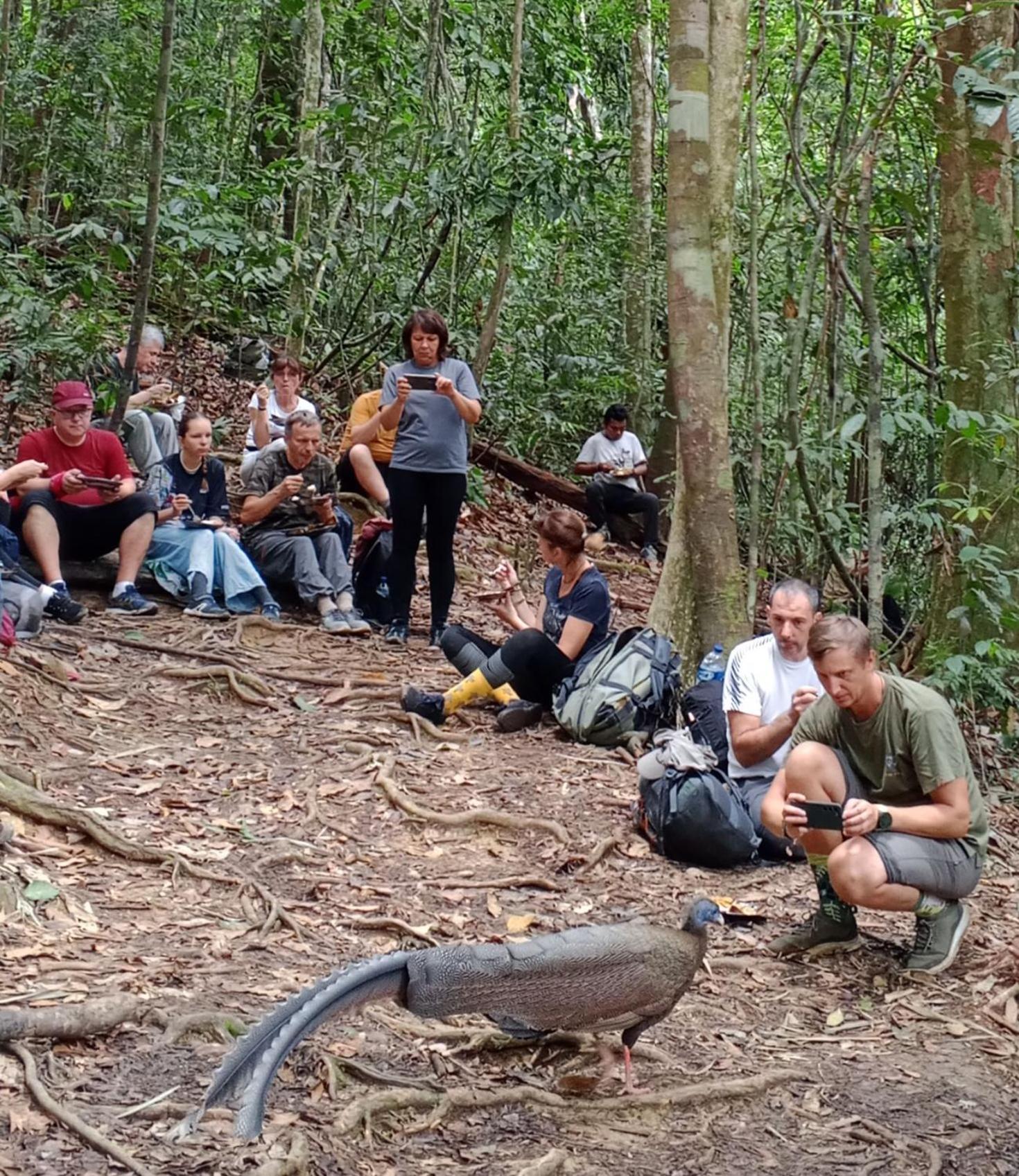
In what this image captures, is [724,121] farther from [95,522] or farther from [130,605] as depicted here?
[130,605]

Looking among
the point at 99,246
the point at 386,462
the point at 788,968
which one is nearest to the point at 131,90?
the point at 99,246

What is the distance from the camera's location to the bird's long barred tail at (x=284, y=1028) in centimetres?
271

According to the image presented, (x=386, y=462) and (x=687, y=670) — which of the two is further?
(x=386, y=462)

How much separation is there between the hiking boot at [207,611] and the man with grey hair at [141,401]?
1.11 meters

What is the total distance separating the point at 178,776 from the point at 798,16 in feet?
16.6

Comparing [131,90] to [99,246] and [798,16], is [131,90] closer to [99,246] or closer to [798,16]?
[99,246]

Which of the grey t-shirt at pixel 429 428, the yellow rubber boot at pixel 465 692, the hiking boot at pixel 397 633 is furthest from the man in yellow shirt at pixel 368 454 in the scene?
the yellow rubber boot at pixel 465 692

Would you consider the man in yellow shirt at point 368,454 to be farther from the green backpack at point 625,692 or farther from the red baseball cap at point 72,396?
the green backpack at point 625,692

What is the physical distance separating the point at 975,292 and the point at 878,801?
161 inches

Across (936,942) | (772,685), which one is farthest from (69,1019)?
(772,685)

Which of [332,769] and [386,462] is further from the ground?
[386,462]

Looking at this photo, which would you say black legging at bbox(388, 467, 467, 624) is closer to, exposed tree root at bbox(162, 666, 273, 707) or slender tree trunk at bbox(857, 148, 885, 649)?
exposed tree root at bbox(162, 666, 273, 707)

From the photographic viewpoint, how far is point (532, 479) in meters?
13.5

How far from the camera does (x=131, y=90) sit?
40.8 ft
